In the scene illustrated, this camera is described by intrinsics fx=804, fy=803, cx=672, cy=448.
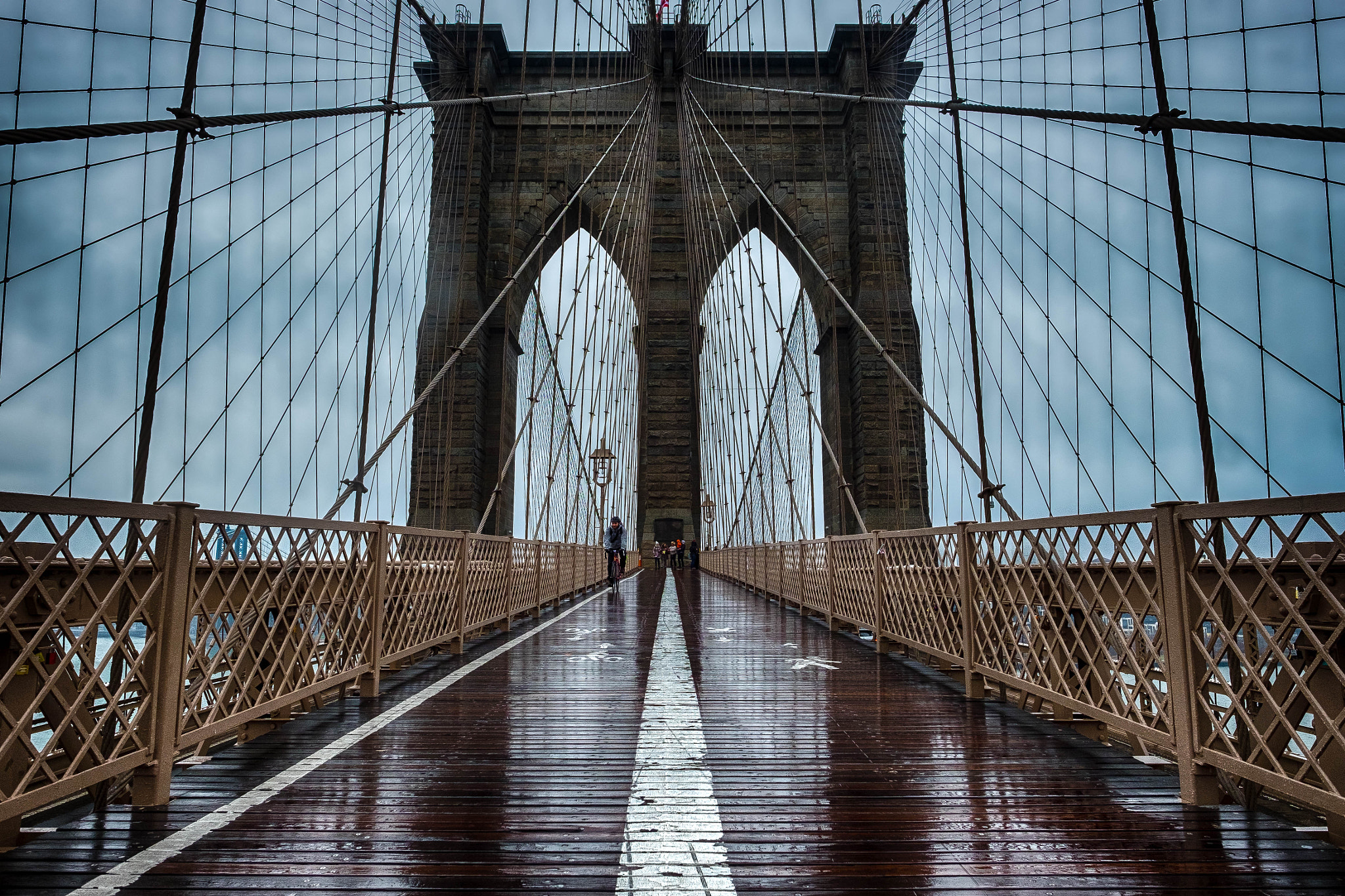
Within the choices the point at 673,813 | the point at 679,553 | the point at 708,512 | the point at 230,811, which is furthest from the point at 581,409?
the point at 673,813

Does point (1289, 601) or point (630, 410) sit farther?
point (630, 410)

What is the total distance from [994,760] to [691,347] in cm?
2541

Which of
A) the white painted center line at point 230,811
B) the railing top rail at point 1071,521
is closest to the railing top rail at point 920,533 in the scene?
the railing top rail at point 1071,521

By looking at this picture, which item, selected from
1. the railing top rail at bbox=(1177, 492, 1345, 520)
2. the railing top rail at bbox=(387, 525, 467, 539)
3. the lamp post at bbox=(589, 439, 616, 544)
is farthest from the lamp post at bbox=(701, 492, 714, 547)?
the railing top rail at bbox=(1177, 492, 1345, 520)

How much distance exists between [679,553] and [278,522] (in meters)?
25.6

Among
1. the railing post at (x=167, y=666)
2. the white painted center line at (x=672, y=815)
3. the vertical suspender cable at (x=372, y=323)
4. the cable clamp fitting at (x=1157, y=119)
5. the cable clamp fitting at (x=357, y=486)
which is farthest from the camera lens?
the vertical suspender cable at (x=372, y=323)

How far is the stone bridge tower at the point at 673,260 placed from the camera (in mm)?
20516

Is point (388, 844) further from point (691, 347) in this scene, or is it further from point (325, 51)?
point (691, 347)

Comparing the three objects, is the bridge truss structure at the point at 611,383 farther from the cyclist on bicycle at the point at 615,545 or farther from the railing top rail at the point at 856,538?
the cyclist on bicycle at the point at 615,545

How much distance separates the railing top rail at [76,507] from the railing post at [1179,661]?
9.35 ft

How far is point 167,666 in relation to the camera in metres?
2.29

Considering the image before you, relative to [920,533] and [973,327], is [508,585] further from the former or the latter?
[973,327]

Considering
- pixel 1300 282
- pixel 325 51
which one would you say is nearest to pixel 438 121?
pixel 325 51

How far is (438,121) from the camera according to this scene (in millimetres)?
14680
